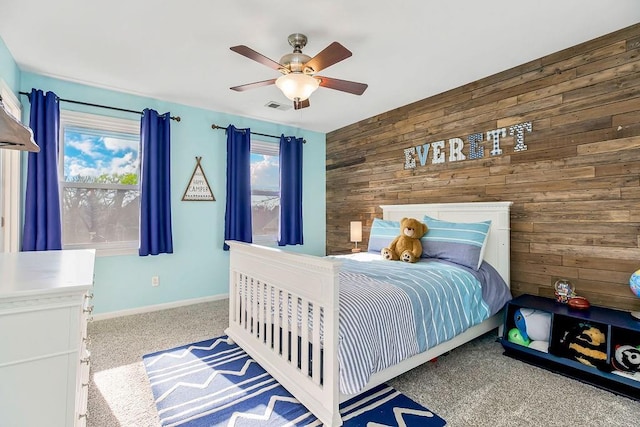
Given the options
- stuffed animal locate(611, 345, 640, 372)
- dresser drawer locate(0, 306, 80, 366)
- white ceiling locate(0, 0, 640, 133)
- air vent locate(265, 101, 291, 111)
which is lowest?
stuffed animal locate(611, 345, 640, 372)

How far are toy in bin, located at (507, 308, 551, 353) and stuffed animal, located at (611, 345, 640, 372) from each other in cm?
38

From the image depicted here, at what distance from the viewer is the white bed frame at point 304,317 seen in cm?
165

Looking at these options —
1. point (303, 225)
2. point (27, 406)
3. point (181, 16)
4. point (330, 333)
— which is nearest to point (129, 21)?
point (181, 16)

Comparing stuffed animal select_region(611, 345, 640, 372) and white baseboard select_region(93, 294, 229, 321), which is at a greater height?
stuffed animal select_region(611, 345, 640, 372)

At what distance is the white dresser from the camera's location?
0.98 metres

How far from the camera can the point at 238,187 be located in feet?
13.3

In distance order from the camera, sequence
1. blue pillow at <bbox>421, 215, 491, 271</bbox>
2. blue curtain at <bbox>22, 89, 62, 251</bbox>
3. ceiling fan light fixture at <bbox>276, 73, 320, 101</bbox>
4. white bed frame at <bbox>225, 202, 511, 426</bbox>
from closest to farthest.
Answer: white bed frame at <bbox>225, 202, 511, 426</bbox> → ceiling fan light fixture at <bbox>276, 73, 320, 101</bbox> → blue pillow at <bbox>421, 215, 491, 271</bbox> → blue curtain at <bbox>22, 89, 62, 251</bbox>

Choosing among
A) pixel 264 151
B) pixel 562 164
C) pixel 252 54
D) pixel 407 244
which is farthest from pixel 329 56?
pixel 264 151

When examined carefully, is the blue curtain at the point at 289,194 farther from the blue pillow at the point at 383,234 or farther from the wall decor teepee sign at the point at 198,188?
the blue pillow at the point at 383,234

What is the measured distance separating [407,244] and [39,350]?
266 centimetres

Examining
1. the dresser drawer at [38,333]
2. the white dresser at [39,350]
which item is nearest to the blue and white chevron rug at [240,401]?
the white dresser at [39,350]

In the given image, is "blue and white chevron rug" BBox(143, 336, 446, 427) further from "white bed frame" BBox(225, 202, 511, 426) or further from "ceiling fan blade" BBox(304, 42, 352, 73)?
"ceiling fan blade" BBox(304, 42, 352, 73)

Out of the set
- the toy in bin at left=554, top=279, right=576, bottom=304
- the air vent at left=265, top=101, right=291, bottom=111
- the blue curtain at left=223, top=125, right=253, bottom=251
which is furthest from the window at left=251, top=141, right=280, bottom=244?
the toy in bin at left=554, top=279, right=576, bottom=304

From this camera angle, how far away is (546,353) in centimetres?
226
